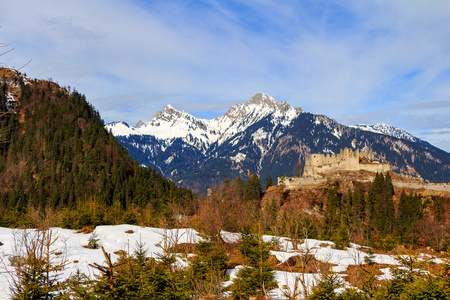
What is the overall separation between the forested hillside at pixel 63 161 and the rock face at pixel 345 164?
1585 inches

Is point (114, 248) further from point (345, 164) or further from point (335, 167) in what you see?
point (335, 167)

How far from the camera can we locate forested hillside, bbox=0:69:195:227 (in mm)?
97875

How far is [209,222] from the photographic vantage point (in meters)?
27.3

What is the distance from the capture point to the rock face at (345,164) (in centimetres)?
9219

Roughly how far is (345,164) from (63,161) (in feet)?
317

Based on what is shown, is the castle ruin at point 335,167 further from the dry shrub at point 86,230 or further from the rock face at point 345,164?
the dry shrub at point 86,230

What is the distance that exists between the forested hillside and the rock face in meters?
40.3

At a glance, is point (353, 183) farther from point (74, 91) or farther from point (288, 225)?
point (74, 91)

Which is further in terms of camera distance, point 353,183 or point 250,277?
point 353,183

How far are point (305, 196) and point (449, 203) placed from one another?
30235mm

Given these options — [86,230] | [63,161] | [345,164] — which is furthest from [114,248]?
[63,161]

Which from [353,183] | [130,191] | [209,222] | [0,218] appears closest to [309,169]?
[353,183]

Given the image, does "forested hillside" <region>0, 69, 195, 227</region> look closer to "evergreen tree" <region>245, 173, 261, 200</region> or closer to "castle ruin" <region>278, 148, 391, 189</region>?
"evergreen tree" <region>245, 173, 261, 200</region>

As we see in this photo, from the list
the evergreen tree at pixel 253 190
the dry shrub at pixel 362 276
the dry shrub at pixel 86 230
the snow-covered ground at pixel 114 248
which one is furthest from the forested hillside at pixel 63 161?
the dry shrub at pixel 362 276
